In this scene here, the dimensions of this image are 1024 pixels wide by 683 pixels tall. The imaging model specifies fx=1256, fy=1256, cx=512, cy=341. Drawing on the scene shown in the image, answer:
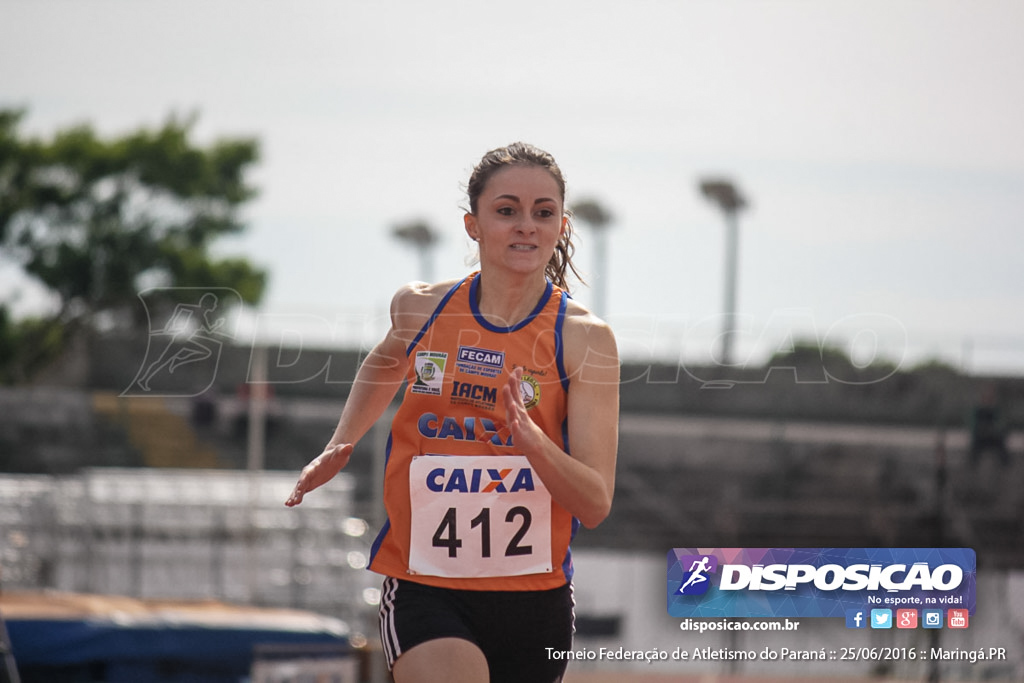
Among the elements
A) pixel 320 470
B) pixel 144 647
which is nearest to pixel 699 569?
pixel 320 470

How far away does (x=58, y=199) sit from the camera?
29891 millimetres

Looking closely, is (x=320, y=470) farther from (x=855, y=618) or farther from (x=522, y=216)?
(x=855, y=618)

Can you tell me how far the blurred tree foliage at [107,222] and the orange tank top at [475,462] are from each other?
25417 mm

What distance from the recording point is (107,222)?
30.5 metres

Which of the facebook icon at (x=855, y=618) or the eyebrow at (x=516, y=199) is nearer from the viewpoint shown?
the eyebrow at (x=516, y=199)

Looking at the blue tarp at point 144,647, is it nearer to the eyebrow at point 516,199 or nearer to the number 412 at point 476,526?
the number 412 at point 476,526

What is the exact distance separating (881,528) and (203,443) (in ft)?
40.3

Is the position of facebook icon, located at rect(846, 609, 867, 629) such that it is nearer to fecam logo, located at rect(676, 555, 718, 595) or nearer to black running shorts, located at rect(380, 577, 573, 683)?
fecam logo, located at rect(676, 555, 718, 595)

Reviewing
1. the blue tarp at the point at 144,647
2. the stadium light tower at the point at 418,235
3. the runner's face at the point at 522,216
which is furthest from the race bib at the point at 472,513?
the stadium light tower at the point at 418,235

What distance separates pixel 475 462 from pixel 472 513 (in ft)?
0.43

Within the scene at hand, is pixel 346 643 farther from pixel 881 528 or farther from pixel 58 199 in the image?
pixel 58 199

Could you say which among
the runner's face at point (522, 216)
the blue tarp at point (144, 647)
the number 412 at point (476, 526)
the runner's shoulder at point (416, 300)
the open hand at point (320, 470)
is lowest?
the blue tarp at point (144, 647)

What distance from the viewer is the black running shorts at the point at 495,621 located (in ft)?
10.2

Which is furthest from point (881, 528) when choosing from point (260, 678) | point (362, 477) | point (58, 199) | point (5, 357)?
point (58, 199)
